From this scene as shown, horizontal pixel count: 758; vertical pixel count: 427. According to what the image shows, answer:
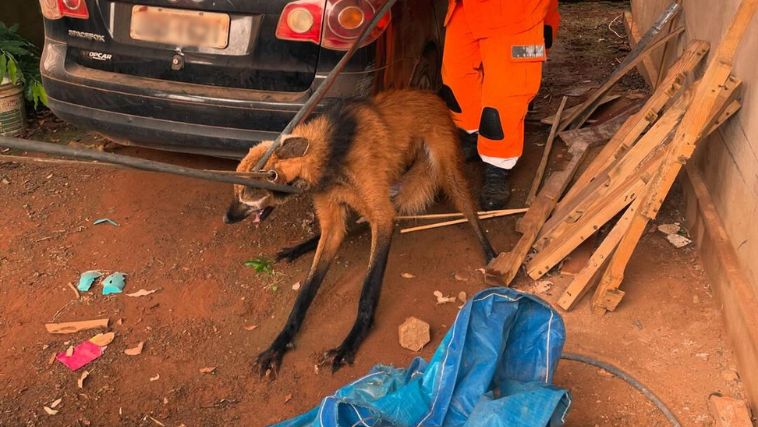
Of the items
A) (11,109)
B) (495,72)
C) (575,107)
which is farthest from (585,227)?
(11,109)

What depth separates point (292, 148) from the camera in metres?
3.13

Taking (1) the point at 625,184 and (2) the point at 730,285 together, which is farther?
(1) the point at 625,184

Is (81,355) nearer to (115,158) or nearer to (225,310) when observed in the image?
(225,310)

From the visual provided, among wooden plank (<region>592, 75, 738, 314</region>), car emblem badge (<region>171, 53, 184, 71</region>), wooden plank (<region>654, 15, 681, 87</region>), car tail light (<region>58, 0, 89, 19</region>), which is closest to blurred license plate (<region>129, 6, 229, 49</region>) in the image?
car emblem badge (<region>171, 53, 184, 71</region>)

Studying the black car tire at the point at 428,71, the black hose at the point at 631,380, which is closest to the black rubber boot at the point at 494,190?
the black car tire at the point at 428,71

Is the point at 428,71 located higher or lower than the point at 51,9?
lower

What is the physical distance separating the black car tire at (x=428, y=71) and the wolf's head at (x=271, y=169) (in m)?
1.50

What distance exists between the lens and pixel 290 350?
3412 millimetres

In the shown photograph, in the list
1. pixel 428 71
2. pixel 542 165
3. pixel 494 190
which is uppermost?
pixel 428 71

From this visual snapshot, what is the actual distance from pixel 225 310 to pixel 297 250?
0.61 metres

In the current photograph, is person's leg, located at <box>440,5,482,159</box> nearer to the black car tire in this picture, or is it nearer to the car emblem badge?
the black car tire

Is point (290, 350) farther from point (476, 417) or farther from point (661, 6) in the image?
point (661, 6)

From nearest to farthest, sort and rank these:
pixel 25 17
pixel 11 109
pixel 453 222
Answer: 1. pixel 453 222
2. pixel 11 109
3. pixel 25 17

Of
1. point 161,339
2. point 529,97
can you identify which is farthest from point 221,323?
point 529,97
